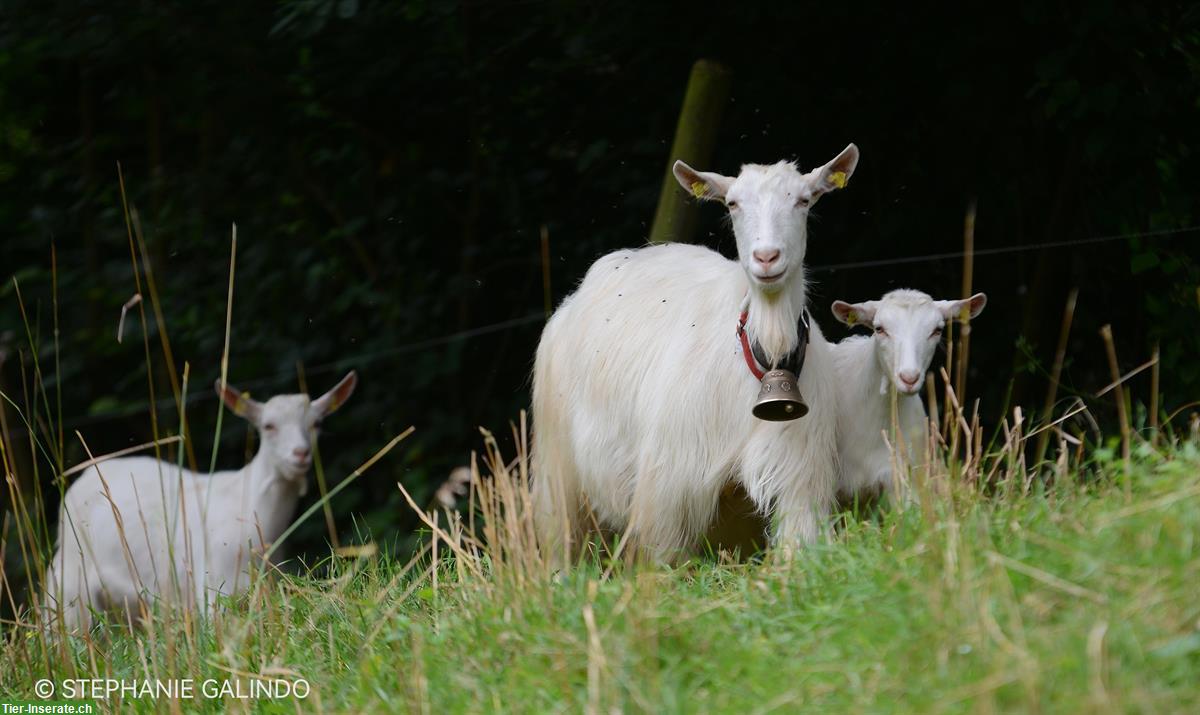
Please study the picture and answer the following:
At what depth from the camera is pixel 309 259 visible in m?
8.84

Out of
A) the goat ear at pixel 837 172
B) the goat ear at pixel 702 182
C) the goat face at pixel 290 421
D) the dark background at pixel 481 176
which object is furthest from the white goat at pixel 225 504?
the goat ear at pixel 837 172

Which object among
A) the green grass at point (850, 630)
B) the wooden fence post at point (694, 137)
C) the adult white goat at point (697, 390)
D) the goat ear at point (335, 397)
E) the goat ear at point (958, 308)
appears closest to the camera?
the green grass at point (850, 630)

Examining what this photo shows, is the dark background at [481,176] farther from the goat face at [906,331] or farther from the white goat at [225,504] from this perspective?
the goat face at [906,331]

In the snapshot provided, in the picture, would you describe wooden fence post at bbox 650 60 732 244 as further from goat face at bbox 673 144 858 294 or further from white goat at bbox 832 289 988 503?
goat face at bbox 673 144 858 294

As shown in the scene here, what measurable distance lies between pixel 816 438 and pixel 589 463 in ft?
2.88

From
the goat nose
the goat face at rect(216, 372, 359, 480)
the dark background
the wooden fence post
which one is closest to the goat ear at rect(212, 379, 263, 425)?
the goat face at rect(216, 372, 359, 480)

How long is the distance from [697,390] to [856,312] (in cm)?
58

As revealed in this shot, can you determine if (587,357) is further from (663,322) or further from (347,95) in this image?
(347,95)

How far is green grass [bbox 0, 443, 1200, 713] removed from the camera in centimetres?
290

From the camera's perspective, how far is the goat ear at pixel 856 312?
4.93 meters

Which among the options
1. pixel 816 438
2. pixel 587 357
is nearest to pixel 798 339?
pixel 816 438

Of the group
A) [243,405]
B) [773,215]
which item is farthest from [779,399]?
[243,405]

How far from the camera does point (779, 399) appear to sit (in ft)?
14.7

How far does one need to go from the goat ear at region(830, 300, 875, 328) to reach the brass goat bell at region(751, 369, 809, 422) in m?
0.46
